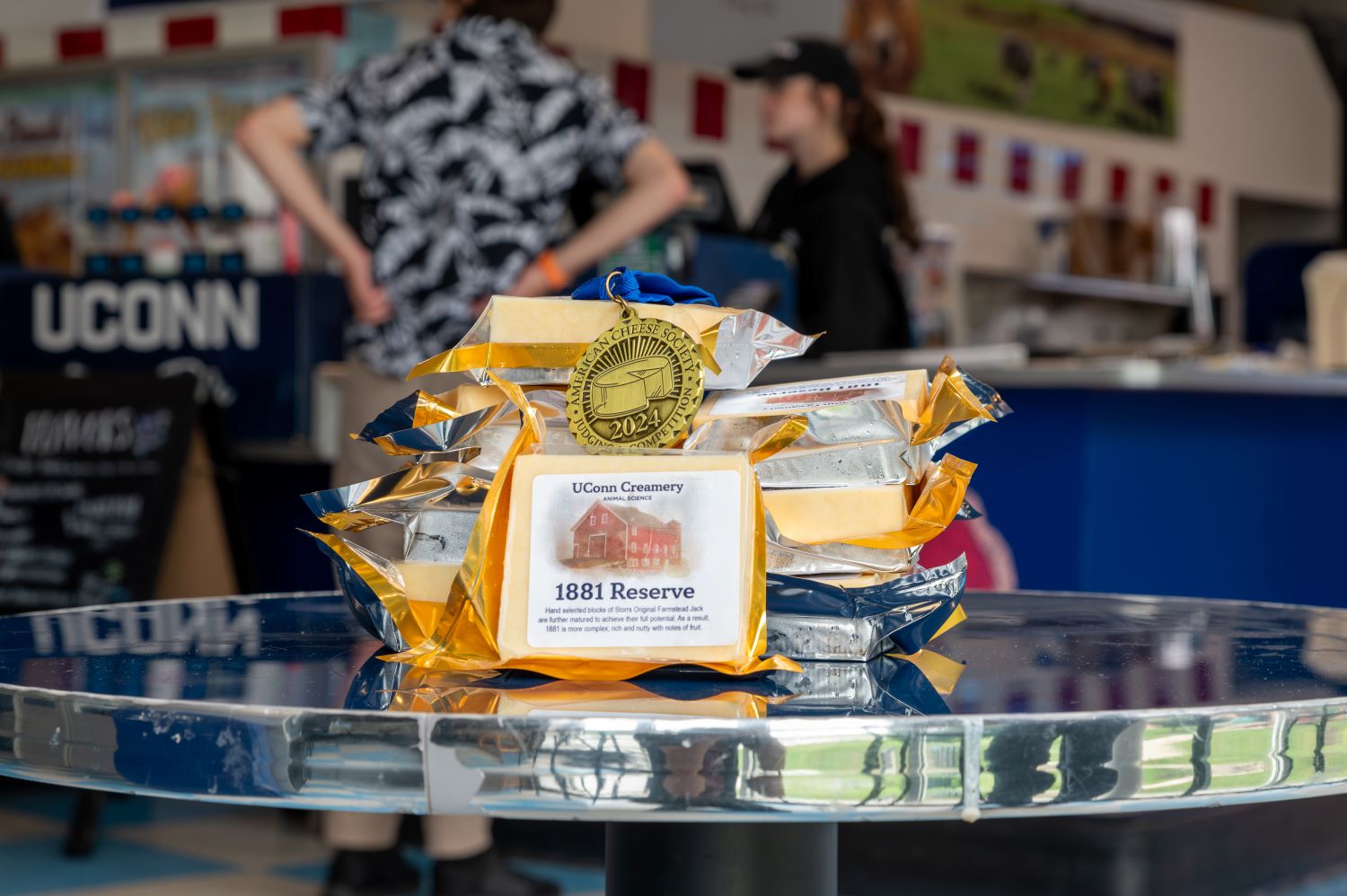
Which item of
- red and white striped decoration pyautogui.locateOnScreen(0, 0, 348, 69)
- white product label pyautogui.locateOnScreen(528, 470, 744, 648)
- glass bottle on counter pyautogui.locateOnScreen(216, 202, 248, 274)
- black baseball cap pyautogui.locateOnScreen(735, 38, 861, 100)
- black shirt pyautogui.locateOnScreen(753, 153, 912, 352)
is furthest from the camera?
red and white striped decoration pyautogui.locateOnScreen(0, 0, 348, 69)

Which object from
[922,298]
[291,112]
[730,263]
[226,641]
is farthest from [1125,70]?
[226,641]

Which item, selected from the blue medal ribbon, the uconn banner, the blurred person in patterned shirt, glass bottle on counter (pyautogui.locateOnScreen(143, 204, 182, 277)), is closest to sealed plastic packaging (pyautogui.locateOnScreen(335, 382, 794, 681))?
the blue medal ribbon

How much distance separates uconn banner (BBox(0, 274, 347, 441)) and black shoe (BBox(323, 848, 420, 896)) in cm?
109

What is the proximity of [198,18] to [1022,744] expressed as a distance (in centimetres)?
382

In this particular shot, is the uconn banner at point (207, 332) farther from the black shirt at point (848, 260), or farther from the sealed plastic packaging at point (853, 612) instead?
the sealed plastic packaging at point (853, 612)

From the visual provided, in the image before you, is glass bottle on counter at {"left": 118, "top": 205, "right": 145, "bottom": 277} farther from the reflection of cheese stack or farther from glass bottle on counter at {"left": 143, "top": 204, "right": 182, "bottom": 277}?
the reflection of cheese stack

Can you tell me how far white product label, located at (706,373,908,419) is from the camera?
855 mm

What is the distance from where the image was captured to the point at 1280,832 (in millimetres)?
2787

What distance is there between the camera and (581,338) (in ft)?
2.85

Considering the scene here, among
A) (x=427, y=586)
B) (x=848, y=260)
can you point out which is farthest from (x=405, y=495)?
(x=848, y=260)

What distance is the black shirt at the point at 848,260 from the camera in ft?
10.9

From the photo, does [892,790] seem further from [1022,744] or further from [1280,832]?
[1280,832]

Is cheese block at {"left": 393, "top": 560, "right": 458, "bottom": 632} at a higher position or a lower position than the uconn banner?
lower

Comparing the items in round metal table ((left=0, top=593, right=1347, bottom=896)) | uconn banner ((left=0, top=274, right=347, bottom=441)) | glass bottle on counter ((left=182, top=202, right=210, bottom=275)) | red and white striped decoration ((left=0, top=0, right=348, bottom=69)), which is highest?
red and white striped decoration ((left=0, top=0, right=348, bottom=69))
